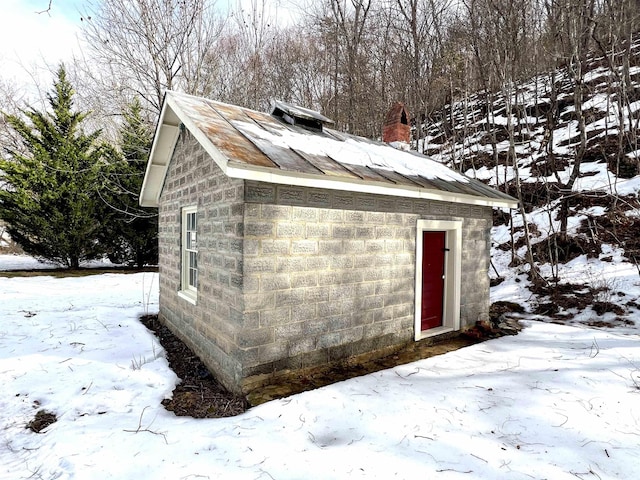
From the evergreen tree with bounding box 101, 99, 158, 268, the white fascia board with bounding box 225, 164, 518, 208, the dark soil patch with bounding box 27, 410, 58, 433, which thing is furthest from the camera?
the evergreen tree with bounding box 101, 99, 158, 268

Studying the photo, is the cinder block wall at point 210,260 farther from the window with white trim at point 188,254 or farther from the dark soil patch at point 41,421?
the dark soil patch at point 41,421

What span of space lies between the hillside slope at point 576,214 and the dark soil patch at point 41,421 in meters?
9.09

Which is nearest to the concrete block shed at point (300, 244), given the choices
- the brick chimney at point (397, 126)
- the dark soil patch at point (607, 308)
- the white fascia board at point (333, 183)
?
the white fascia board at point (333, 183)

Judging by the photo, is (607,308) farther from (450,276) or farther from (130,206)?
(130,206)

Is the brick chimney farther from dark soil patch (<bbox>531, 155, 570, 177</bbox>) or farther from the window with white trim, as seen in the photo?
dark soil patch (<bbox>531, 155, 570, 177</bbox>)

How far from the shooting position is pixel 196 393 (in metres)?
4.11

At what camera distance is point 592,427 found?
3.28 m

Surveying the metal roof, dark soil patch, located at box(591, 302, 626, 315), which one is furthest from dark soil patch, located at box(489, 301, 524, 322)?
the metal roof

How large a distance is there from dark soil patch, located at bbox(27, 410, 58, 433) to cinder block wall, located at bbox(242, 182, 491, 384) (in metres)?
2.03

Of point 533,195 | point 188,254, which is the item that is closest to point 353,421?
point 188,254

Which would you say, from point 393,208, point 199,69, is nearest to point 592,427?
point 393,208

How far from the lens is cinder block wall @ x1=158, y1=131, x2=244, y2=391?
401 centimetres

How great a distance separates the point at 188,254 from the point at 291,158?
2.91m

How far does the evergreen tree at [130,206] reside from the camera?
1430 cm
